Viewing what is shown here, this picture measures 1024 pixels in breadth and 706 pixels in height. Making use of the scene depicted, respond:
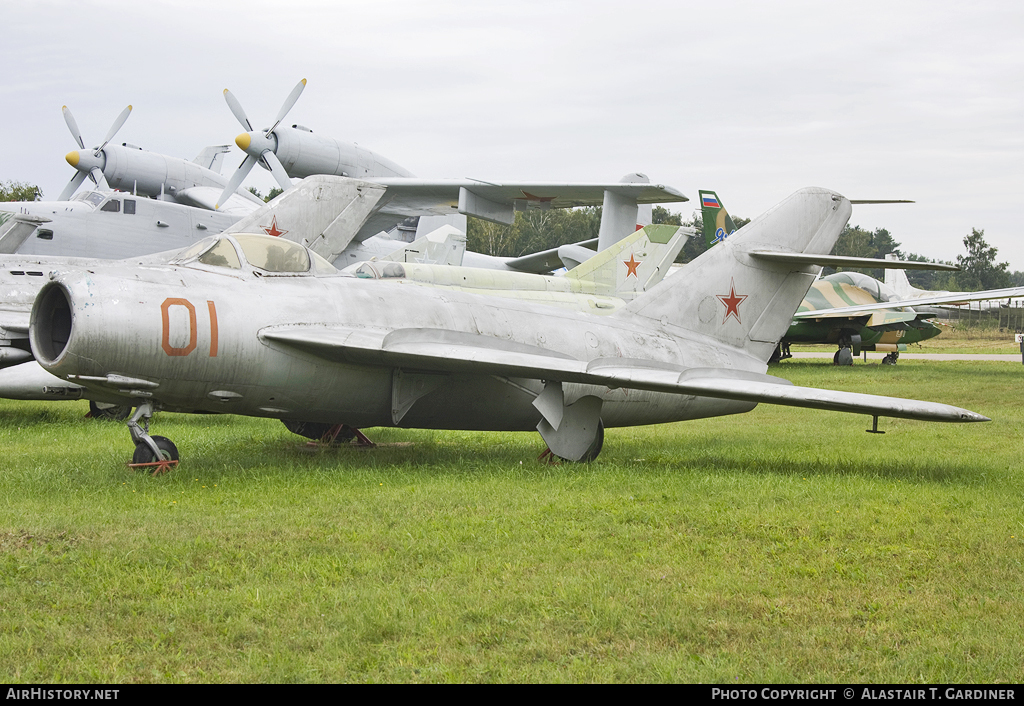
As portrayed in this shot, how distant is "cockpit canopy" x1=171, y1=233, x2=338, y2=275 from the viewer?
28.8 feet

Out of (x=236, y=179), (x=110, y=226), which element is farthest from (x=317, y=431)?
(x=236, y=179)

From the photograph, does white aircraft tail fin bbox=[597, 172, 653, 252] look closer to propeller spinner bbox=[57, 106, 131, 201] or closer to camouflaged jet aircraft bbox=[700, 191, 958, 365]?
camouflaged jet aircraft bbox=[700, 191, 958, 365]

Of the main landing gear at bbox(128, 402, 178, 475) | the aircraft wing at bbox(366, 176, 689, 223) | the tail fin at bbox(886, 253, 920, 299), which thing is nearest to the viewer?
the main landing gear at bbox(128, 402, 178, 475)

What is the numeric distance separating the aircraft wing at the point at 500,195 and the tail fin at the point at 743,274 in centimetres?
924

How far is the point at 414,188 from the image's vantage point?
21.6m

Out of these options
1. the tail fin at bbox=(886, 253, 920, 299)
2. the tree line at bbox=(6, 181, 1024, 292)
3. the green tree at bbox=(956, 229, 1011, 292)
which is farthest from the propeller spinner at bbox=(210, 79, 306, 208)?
the green tree at bbox=(956, 229, 1011, 292)

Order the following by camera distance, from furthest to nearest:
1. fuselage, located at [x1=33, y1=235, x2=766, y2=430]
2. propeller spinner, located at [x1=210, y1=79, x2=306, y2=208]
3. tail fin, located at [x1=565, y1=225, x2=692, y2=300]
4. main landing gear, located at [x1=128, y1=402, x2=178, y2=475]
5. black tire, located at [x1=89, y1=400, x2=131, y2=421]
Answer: propeller spinner, located at [x1=210, y1=79, x2=306, y2=208] → tail fin, located at [x1=565, y1=225, x2=692, y2=300] → black tire, located at [x1=89, y1=400, x2=131, y2=421] → main landing gear, located at [x1=128, y1=402, x2=178, y2=475] → fuselage, located at [x1=33, y1=235, x2=766, y2=430]

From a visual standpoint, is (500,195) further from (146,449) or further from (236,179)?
(146,449)

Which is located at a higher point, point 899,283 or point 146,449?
point 899,283

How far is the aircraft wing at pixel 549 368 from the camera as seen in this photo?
819cm

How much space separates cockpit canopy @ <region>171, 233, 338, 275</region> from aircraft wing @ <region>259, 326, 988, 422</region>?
2.97ft

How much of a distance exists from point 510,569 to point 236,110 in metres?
24.0
